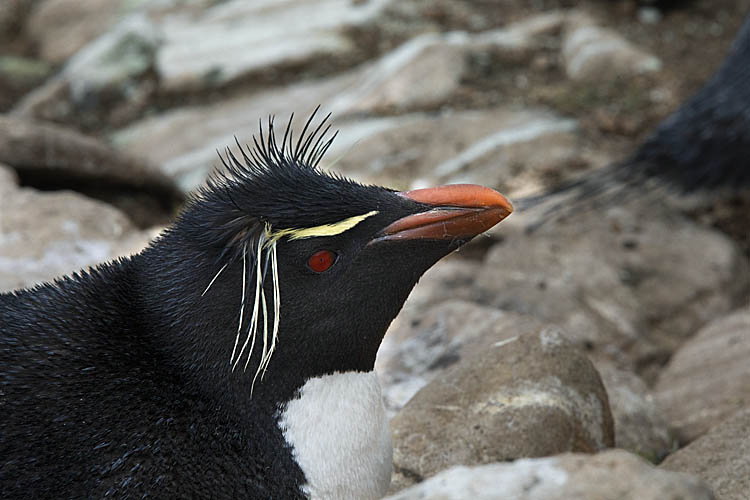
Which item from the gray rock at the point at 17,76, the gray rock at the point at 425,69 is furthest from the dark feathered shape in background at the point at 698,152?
the gray rock at the point at 17,76

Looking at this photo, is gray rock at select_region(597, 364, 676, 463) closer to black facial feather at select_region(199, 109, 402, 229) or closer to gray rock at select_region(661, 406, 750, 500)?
gray rock at select_region(661, 406, 750, 500)

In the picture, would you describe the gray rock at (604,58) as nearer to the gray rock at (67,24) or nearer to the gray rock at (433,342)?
the gray rock at (433,342)

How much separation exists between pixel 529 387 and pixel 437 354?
2.76 feet

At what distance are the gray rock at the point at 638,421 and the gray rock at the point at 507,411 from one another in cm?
40

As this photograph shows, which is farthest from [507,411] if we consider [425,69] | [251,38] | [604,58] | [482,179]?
[251,38]

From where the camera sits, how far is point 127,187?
5625mm

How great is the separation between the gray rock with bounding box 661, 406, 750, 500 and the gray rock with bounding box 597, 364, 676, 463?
0.46 m

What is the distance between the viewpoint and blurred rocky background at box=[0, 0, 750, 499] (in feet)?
9.50

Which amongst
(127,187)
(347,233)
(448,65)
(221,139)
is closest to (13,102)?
(221,139)

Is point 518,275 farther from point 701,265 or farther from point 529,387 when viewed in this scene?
point 529,387

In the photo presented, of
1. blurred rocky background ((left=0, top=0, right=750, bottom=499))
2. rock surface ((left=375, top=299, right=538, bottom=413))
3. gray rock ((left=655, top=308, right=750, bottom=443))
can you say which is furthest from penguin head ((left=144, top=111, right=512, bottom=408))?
gray rock ((left=655, top=308, right=750, bottom=443))

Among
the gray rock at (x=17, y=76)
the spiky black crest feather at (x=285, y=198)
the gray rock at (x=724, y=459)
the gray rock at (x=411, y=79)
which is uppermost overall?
the gray rock at (x=17, y=76)

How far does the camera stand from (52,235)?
420cm

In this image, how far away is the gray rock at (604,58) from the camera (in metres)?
6.87
